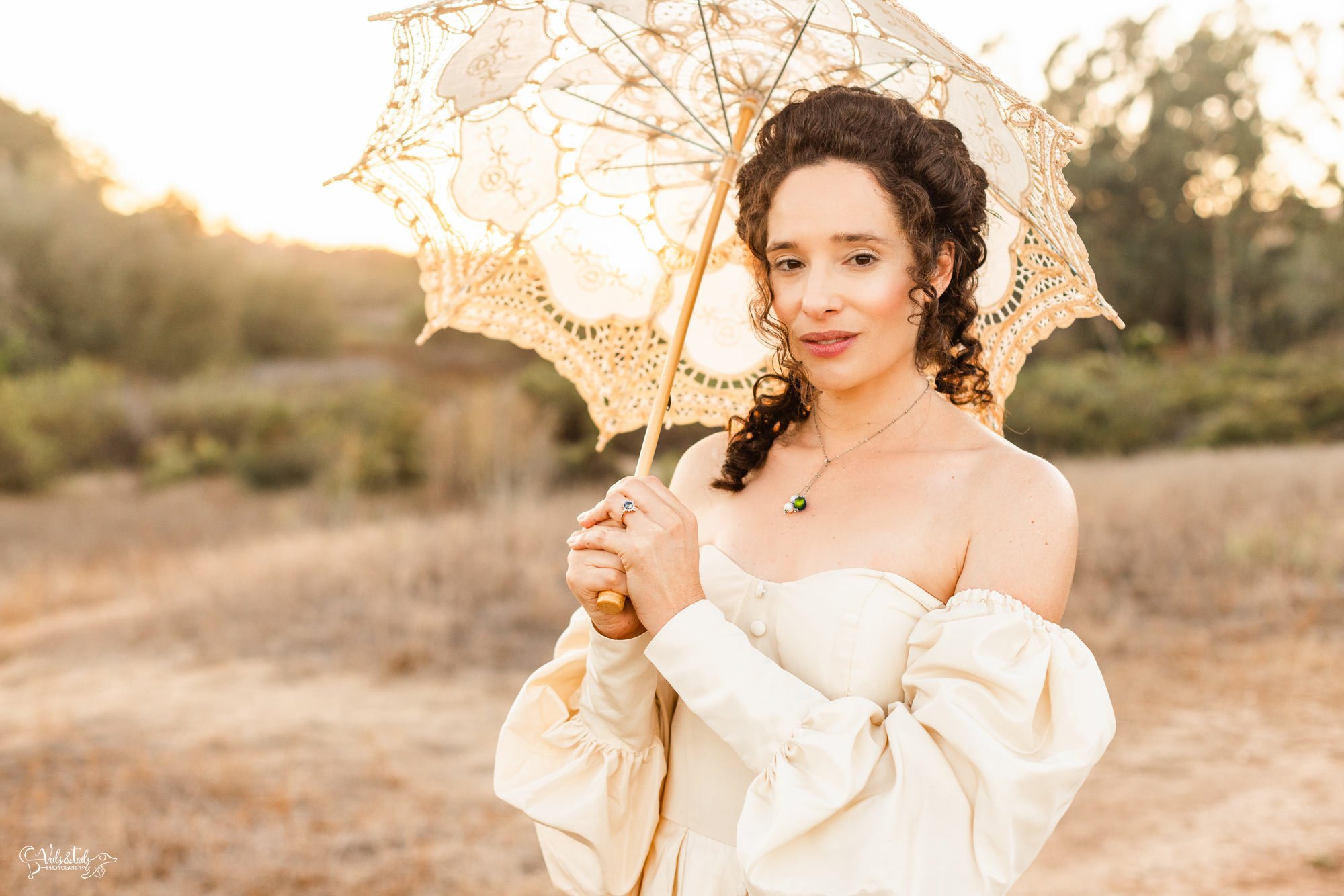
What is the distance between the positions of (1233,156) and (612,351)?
20.4 meters

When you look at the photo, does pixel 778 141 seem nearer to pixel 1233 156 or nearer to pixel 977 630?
pixel 977 630

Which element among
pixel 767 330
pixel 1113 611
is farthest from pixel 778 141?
pixel 1113 611

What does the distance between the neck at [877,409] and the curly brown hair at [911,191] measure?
6 cm

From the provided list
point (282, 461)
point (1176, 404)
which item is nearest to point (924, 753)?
point (282, 461)

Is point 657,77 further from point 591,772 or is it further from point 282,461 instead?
point 282,461

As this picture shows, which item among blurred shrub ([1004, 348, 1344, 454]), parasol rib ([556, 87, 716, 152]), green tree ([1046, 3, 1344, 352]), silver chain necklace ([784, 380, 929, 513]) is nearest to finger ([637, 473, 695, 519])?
silver chain necklace ([784, 380, 929, 513])

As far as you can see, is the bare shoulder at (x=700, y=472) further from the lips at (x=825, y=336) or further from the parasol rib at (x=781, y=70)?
the parasol rib at (x=781, y=70)

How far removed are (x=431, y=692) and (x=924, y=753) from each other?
6036 mm

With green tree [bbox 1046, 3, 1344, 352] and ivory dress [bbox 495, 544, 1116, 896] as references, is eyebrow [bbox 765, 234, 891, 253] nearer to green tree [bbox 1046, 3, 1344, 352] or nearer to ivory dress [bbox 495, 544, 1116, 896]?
ivory dress [bbox 495, 544, 1116, 896]

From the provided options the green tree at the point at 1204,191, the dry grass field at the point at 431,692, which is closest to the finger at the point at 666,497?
the dry grass field at the point at 431,692

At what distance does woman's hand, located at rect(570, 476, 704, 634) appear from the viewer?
165 cm

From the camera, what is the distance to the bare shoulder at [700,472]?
217 centimetres

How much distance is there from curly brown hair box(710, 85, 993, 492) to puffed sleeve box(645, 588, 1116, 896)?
1.82 ft

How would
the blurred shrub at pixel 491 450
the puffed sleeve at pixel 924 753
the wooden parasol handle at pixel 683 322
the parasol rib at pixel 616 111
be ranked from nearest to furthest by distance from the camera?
the puffed sleeve at pixel 924 753, the wooden parasol handle at pixel 683 322, the parasol rib at pixel 616 111, the blurred shrub at pixel 491 450
